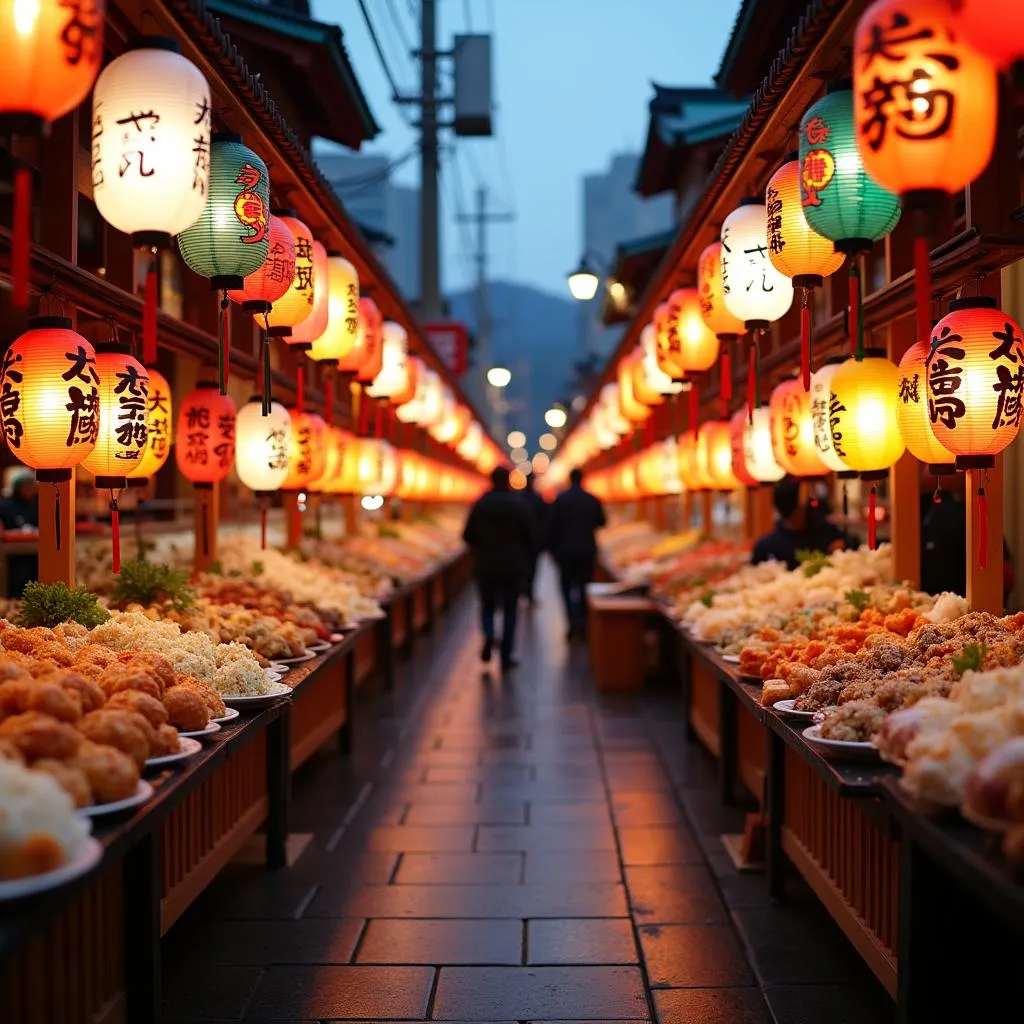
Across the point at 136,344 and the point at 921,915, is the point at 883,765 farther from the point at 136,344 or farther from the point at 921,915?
the point at 136,344

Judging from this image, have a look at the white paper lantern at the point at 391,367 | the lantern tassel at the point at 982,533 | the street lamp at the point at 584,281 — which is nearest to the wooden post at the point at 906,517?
the lantern tassel at the point at 982,533

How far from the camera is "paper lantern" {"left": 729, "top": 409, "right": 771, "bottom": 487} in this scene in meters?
9.54

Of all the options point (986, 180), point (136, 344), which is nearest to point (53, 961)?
point (986, 180)

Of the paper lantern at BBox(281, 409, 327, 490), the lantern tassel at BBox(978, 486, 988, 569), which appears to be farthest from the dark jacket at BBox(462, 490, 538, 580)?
the lantern tassel at BBox(978, 486, 988, 569)

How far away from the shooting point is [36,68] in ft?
12.3

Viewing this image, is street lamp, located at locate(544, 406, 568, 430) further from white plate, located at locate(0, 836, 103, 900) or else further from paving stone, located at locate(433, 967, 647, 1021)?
white plate, located at locate(0, 836, 103, 900)

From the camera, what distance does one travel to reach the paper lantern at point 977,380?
497 centimetres

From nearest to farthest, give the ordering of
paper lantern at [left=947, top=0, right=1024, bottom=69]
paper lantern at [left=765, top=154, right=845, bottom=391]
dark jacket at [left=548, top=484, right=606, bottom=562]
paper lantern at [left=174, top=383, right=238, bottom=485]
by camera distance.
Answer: paper lantern at [left=947, top=0, right=1024, bottom=69] → paper lantern at [left=765, top=154, right=845, bottom=391] → paper lantern at [left=174, top=383, right=238, bottom=485] → dark jacket at [left=548, top=484, right=606, bottom=562]

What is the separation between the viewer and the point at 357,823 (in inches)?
312

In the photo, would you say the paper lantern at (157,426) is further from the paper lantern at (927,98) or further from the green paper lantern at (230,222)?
the paper lantern at (927,98)

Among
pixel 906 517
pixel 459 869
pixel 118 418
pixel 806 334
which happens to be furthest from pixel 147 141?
pixel 906 517

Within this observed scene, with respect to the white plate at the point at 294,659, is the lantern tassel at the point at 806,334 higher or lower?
higher

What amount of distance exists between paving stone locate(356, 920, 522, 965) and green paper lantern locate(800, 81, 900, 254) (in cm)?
396

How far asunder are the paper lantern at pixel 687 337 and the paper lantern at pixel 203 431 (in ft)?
12.8
